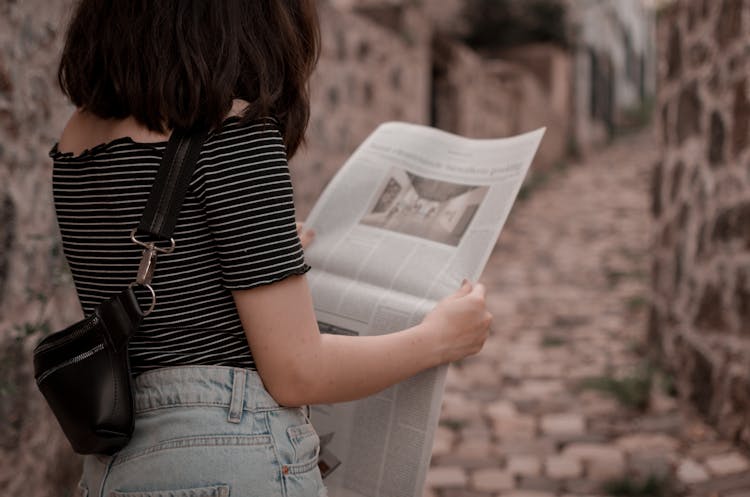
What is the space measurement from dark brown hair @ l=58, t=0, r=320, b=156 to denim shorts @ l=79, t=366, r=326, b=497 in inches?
13.3

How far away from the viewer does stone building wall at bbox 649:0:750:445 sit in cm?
290

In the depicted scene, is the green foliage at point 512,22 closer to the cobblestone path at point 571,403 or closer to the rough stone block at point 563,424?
the cobblestone path at point 571,403

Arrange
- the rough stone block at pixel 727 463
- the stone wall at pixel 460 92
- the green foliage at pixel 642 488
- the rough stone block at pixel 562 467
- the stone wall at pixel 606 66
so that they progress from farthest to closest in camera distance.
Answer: the stone wall at pixel 606 66, the stone wall at pixel 460 92, the rough stone block at pixel 562 467, the rough stone block at pixel 727 463, the green foliage at pixel 642 488

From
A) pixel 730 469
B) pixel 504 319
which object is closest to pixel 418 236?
pixel 730 469

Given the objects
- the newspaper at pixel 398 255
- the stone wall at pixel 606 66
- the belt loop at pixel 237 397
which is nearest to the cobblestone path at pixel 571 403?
the newspaper at pixel 398 255

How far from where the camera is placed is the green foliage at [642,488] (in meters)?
2.55

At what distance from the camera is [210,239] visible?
3.33 ft

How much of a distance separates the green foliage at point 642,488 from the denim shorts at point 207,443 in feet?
5.87

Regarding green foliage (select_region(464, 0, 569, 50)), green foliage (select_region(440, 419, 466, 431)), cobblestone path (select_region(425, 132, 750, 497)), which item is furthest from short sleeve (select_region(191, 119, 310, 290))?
green foliage (select_region(464, 0, 569, 50))

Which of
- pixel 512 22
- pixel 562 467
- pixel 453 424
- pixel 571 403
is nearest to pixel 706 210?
pixel 571 403

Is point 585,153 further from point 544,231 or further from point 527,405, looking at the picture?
point 527,405

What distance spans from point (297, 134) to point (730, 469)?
7.25 ft

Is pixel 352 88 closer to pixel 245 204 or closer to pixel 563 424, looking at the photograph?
pixel 563 424

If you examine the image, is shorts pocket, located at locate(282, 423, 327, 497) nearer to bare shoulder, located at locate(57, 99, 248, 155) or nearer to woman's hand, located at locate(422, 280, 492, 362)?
woman's hand, located at locate(422, 280, 492, 362)
